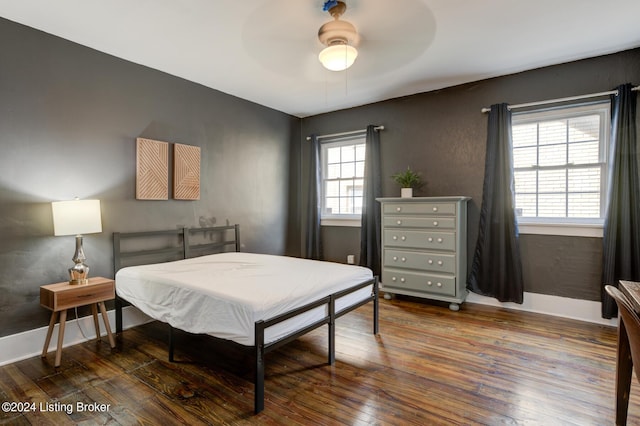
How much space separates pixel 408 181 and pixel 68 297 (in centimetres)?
357

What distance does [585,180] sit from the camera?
3.36 metres

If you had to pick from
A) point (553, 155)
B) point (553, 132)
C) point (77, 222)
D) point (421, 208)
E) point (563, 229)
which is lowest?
→ point (563, 229)

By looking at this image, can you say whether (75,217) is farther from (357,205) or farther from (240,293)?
(357,205)

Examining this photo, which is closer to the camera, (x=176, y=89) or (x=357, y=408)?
(x=357, y=408)

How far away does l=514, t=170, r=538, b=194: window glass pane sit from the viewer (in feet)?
11.9

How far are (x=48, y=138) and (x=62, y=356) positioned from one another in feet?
5.80

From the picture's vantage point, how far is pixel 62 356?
2604mm

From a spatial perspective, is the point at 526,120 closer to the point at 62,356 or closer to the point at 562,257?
the point at 562,257

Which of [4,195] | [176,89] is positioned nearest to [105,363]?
[4,195]

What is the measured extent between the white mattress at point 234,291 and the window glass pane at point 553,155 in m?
2.36

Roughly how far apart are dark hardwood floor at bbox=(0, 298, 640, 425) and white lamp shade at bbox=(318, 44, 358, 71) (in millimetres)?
2317

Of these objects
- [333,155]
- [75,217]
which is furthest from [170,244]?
[333,155]

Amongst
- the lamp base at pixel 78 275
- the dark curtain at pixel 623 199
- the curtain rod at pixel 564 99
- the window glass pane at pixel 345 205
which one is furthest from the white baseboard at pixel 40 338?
the dark curtain at pixel 623 199

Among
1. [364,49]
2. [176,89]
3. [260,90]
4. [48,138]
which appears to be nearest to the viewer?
[48,138]
